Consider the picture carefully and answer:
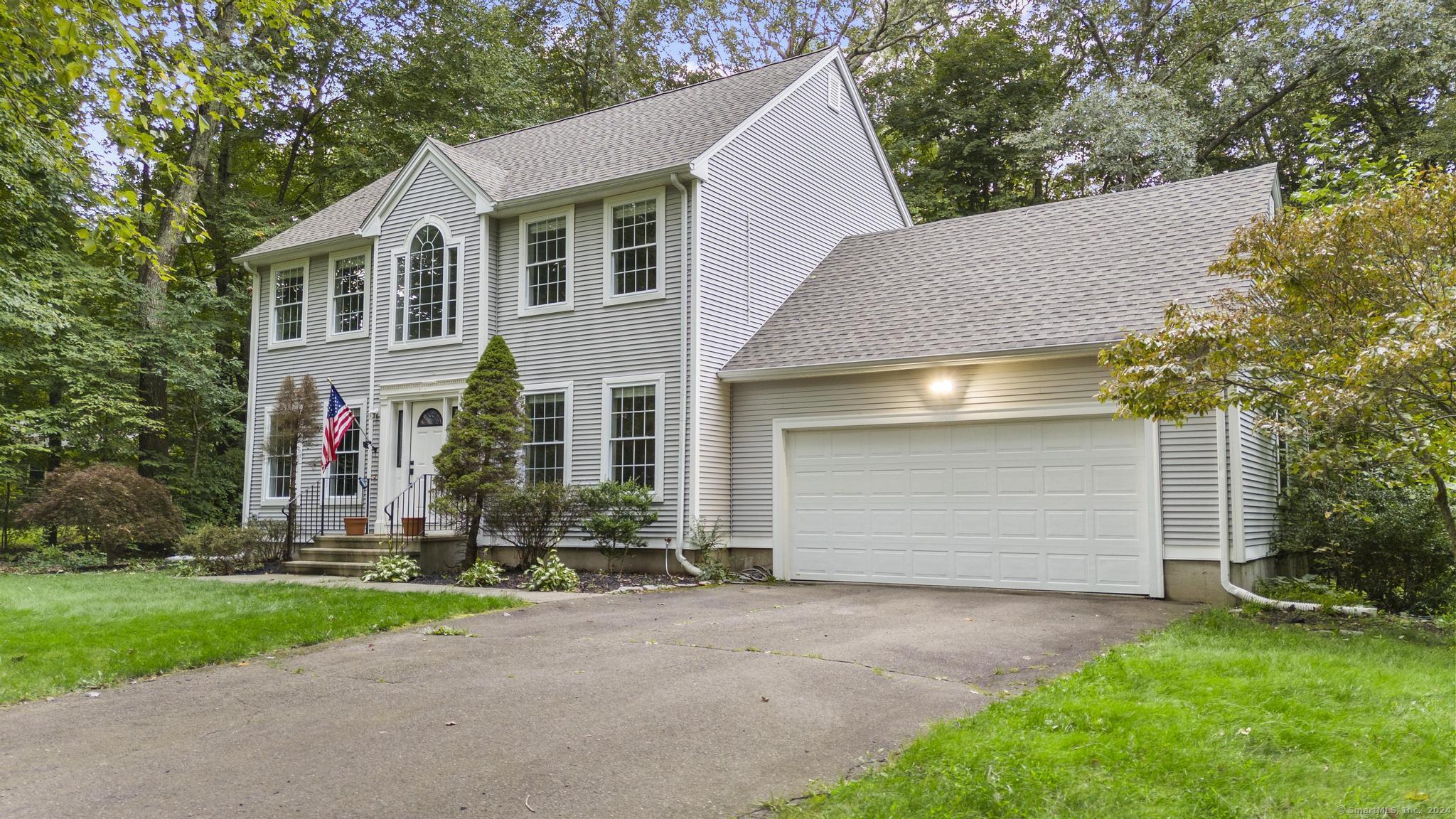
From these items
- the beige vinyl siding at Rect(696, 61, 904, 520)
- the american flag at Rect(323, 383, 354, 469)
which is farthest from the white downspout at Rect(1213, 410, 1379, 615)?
the american flag at Rect(323, 383, 354, 469)

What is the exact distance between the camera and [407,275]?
15.5 meters

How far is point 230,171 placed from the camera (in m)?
27.3

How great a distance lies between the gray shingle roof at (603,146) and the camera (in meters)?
14.2

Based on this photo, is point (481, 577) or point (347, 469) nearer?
point (481, 577)

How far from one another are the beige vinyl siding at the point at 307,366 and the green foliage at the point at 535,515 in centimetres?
444

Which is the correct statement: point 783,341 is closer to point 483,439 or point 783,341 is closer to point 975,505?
point 975,505

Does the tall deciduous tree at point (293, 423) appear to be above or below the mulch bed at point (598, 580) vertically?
above

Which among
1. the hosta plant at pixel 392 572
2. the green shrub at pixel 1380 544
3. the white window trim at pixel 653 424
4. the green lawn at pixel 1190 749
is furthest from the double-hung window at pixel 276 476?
the green shrub at pixel 1380 544

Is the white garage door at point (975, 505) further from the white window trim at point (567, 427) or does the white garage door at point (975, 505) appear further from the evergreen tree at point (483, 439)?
the evergreen tree at point (483, 439)

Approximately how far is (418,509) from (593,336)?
3973mm

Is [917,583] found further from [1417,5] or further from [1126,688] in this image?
[1417,5]

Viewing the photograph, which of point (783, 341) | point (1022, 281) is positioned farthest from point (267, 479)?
point (1022, 281)

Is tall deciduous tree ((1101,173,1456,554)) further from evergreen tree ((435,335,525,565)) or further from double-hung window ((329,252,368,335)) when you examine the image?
double-hung window ((329,252,368,335))

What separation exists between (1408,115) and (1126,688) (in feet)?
70.7
